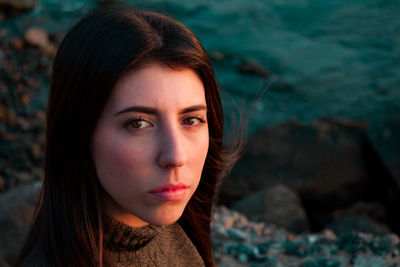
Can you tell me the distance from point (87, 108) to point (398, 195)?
5.34m

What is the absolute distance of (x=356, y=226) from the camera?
5.07m

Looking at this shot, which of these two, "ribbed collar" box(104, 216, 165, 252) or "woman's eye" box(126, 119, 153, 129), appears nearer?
"woman's eye" box(126, 119, 153, 129)

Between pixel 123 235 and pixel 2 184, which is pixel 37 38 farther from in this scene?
pixel 123 235

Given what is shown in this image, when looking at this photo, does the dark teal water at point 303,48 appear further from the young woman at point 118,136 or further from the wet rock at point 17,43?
the young woman at point 118,136

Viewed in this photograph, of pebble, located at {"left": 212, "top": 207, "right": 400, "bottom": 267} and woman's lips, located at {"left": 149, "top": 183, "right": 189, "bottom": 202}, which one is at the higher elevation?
woman's lips, located at {"left": 149, "top": 183, "right": 189, "bottom": 202}

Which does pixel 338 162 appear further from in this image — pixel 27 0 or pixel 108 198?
pixel 27 0

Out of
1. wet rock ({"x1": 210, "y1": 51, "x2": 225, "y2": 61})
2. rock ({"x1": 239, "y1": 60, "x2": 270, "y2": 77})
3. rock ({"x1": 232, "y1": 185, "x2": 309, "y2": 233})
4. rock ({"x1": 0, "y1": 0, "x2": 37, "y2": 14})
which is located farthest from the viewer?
rock ({"x1": 0, "y1": 0, "x2": 37, "y2": 14})

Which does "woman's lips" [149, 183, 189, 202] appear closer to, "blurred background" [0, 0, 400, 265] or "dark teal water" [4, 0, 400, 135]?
"blurred background" [0, 0, 400, 265]

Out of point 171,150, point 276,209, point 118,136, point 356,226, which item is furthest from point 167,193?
point 356,226

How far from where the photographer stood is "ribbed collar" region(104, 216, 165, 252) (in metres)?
2.08

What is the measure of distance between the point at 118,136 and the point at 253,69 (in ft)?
28.9

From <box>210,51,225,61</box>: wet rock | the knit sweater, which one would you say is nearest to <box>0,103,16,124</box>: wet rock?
<box>210,51,225,61</box>: wet rock

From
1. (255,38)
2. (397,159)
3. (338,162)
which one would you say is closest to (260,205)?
(338,162)

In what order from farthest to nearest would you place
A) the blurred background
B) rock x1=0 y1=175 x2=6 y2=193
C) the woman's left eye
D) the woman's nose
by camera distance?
rock x1=0 y1=175 x2=6 y2=193, the blurred background, the woman's left eye, the woman's nose
